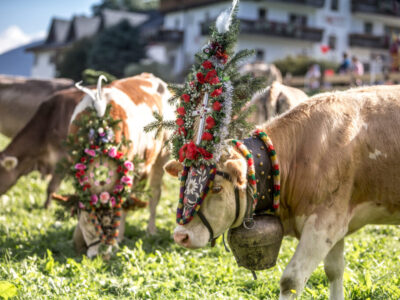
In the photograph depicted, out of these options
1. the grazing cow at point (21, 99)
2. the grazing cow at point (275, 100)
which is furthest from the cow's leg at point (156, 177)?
the grazing cow at point (21, 99)

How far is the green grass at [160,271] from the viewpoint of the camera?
16.1 ft

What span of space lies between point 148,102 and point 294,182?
11.9ft

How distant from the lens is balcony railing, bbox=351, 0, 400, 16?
49531mm

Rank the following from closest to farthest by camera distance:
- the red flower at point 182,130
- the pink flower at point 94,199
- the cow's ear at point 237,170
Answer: the cow's ear at point 237,170 → the red flower at point 182,130 → the pink flower at point 94,199

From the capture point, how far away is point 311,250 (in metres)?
4.01

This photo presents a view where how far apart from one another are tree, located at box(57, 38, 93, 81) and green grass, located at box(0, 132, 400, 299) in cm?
3937

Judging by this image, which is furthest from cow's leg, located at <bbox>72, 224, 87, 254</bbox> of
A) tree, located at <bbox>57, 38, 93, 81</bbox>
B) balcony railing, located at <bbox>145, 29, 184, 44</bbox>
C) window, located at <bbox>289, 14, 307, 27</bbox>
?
window, located at <bbox>289, 14, 307, 27</bbox>

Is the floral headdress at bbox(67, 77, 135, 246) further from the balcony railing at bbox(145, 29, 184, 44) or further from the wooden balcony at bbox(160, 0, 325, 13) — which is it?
the balcony railing at bbox(145, 29, 184, 44)

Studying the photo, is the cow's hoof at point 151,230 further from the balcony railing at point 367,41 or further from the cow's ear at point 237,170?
the balcony railing at point 367,41

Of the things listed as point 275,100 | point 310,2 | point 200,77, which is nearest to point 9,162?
point 275,100

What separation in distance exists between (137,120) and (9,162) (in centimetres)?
222

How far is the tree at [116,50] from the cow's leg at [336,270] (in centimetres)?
3908

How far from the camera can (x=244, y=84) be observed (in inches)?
168

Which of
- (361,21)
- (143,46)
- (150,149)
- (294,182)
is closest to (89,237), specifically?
(150,149)
